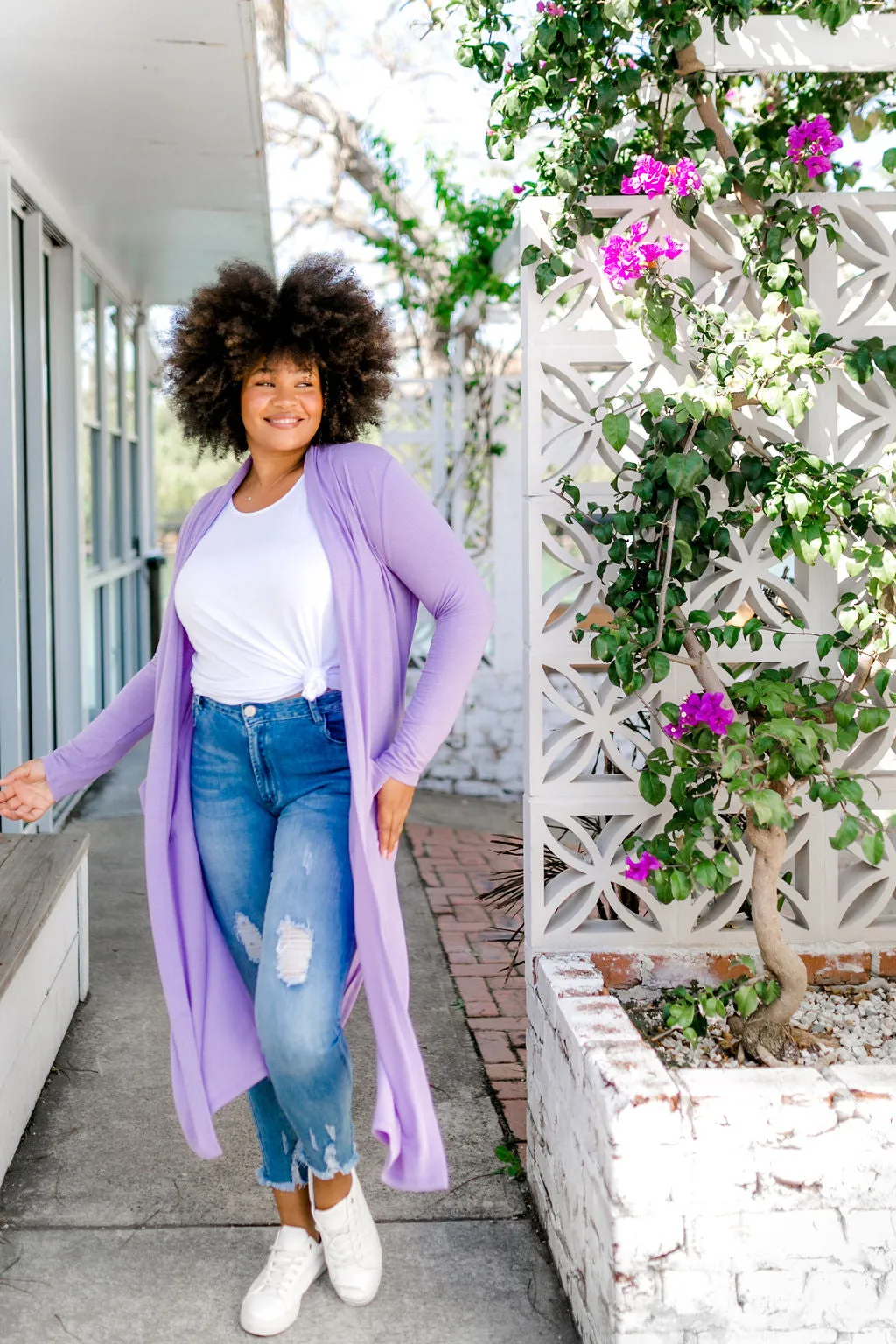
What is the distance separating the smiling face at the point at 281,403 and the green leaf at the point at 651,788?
3.03ft

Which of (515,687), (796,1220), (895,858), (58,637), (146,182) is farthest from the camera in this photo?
(515,687)

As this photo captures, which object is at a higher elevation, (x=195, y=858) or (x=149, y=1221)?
(x=195, y=858)

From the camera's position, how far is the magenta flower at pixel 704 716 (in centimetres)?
244

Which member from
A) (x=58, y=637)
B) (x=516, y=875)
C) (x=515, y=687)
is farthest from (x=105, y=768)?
(x=515, y=687)

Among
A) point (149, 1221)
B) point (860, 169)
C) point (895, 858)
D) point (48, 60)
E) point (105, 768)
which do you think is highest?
point (48, 60)

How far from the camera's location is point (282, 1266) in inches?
89.0

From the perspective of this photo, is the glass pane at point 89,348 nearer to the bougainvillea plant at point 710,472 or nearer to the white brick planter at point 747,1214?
the bougainvillea plant at point 710,472

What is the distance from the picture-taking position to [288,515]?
7.35 ft

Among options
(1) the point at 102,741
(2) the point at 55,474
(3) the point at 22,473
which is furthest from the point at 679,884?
(2) the point at 55,474

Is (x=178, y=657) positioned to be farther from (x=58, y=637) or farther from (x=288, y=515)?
(x=58, y=637)

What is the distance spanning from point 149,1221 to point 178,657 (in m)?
1.15

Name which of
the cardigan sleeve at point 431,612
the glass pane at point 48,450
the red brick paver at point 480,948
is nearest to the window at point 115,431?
the glass pane at point 48,450

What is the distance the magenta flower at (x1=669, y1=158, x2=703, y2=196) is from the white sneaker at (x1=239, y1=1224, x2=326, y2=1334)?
→ 2.08 metres

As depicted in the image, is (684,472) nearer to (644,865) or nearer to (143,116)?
(644,865)
